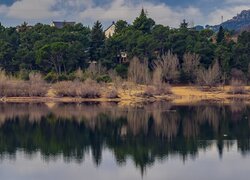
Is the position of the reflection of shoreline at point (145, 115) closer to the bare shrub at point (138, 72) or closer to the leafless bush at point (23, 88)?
the leafless bush at point (23, 88)

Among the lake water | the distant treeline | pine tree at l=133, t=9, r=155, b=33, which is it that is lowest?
the lake water

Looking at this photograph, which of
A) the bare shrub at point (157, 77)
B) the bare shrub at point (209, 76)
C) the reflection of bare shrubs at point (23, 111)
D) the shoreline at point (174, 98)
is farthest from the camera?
the bare shrub at point (209, 76)

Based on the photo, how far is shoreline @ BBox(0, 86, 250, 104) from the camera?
68.6 meters

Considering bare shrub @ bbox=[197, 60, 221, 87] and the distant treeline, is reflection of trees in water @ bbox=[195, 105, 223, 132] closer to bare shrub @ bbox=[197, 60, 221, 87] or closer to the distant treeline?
bare shrub @ bbox=[197, 60, 221, 87]

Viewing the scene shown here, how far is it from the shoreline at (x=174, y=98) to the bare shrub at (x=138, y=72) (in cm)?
297

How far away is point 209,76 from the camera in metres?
75.4

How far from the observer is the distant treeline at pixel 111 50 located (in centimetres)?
7862

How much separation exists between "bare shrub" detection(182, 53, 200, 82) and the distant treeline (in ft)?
0.78

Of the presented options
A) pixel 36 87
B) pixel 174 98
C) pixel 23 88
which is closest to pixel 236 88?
pixel 174 98

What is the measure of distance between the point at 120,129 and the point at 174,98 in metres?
25.7

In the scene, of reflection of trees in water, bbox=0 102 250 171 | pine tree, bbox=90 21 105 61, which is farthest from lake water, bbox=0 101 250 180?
pine tree, bbox=90 21 105 61

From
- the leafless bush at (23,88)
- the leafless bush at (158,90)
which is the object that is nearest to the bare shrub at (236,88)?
the leafless bush at (158,90)

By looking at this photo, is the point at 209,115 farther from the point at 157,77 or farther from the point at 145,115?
the point at 157,77

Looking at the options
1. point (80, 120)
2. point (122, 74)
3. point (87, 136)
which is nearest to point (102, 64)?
point (122, 74)
